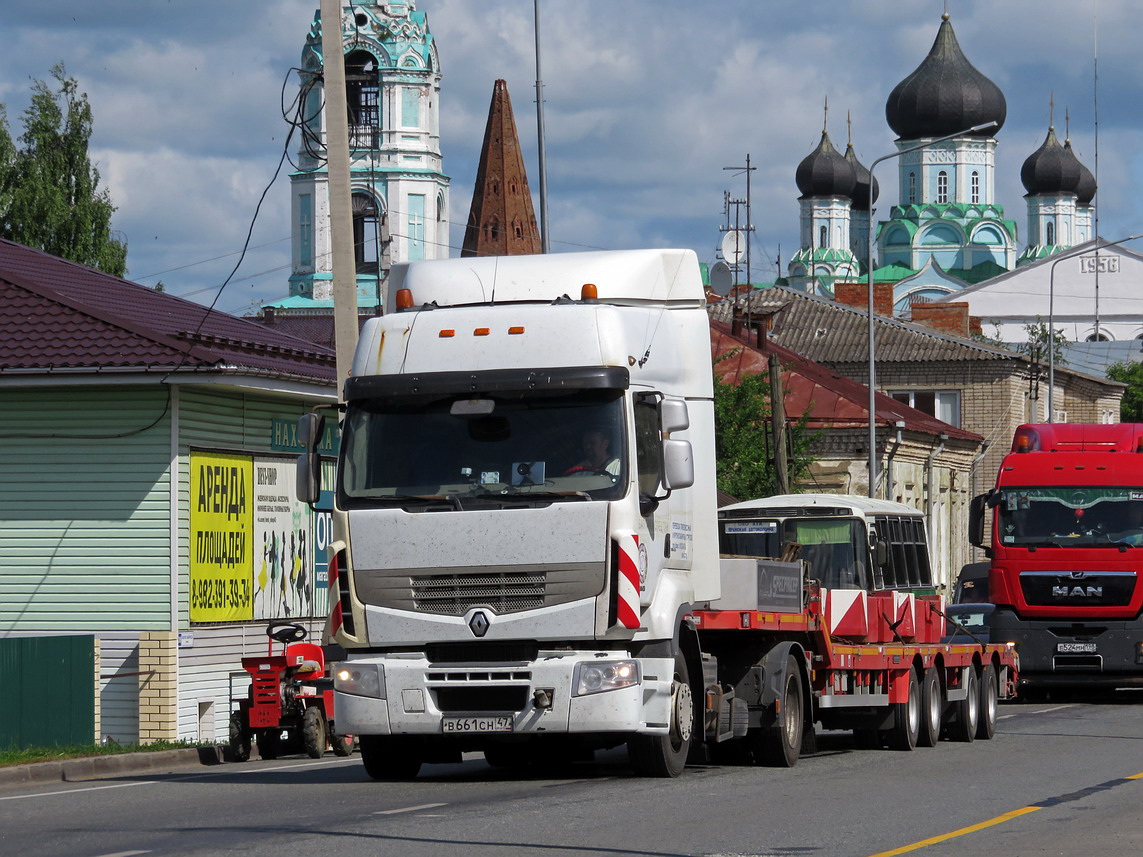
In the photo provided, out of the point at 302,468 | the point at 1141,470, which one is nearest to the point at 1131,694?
the point at 1141,470

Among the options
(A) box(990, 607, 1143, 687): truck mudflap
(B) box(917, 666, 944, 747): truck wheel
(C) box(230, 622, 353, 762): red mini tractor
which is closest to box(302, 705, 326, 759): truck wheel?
(C) box(230, 622, 353, 762): red mini tractor

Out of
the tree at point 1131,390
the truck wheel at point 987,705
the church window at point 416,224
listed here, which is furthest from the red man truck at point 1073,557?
the church window at point 416,224

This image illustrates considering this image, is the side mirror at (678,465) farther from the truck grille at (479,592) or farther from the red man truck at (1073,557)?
the red man truck at (1073,557)

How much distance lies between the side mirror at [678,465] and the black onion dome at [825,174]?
15123 centimetres

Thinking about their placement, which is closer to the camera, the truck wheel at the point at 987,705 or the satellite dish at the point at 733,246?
the truck wheel at the point at 987,705

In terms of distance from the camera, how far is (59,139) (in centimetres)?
5056

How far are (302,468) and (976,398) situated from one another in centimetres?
5529

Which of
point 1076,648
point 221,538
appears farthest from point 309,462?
point 1076,648

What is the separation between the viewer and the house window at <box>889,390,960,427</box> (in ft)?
224

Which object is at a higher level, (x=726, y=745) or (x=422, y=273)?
(x=422, y=273)

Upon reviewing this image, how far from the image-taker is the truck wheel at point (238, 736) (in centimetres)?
1897

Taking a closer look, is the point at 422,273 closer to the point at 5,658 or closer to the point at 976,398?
the point at 5,658

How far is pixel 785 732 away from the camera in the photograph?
54.3 ft

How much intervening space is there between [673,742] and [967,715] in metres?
6.81
